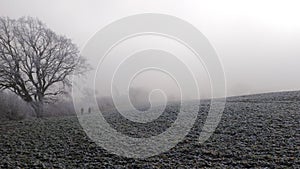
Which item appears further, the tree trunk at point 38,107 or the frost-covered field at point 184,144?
the tree trunk at point 38,107

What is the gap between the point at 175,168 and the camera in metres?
9.66

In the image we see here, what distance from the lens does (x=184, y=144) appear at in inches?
480

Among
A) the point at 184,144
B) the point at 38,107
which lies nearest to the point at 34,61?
the point at 38,107

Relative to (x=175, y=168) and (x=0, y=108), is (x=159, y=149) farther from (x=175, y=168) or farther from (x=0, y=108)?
(x=0, y=108)

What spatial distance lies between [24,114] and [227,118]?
15357mm

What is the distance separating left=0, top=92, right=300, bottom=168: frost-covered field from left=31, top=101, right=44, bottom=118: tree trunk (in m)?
7.91

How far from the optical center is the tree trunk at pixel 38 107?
25378 mm

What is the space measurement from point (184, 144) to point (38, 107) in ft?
58.0

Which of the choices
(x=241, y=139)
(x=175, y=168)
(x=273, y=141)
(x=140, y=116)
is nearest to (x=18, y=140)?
(x=140, y=116)

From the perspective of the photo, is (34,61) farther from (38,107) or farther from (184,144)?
(184,144)

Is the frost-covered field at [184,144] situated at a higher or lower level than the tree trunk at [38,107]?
lower

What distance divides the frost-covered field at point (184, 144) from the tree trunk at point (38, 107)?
311 inches

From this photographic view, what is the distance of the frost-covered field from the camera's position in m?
10.2

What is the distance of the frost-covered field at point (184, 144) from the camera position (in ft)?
33.4
